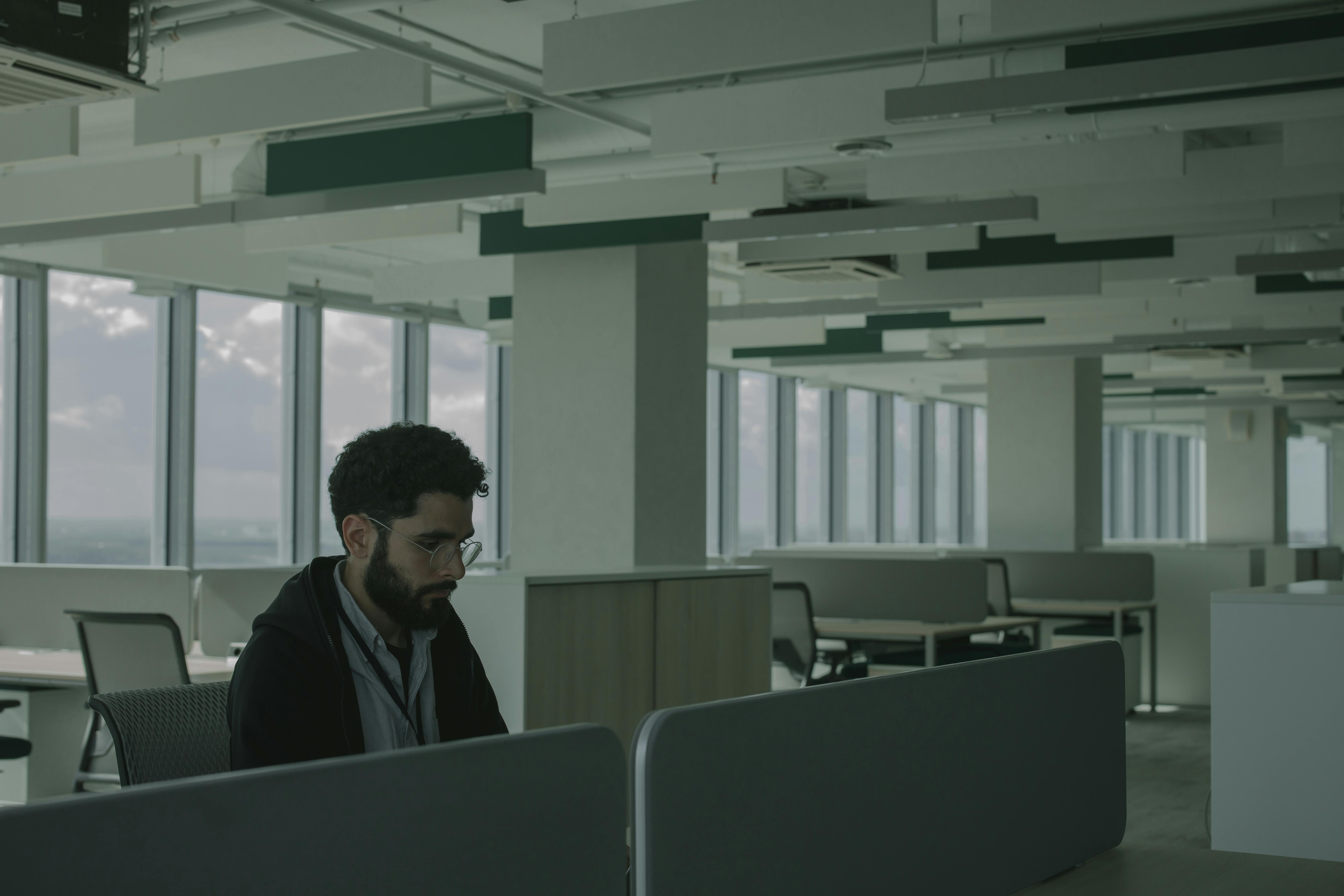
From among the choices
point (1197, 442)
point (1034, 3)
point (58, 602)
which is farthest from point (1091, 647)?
point (1197, 442)

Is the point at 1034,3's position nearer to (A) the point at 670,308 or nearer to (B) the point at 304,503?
(A) the point at 670,308

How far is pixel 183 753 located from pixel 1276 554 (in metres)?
9.09

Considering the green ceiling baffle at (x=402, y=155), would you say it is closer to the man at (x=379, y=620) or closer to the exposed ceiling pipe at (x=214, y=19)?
the exposed ceiling pipe at (x=214, y=19)

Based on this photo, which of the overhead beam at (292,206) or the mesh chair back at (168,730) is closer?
the mesh chair back at (168,730)

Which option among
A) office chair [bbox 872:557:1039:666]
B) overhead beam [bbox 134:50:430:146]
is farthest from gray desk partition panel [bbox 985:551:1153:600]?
overhead beam [bbox 134:50:430:146]

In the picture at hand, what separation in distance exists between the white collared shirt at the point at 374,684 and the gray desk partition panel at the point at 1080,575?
6959 mm

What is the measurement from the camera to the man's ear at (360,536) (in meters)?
1.88

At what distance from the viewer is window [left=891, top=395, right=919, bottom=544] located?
17094 millimetres

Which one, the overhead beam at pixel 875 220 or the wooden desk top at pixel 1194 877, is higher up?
the overhead beam at pixel 875 220

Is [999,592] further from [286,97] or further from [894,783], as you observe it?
[894,783]

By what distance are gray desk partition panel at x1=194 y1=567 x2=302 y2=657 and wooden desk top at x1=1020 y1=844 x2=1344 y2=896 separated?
3.86m

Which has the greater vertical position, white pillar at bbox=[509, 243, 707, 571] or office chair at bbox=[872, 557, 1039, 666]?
white pillar at bbox=[509, 243, 707, 571]

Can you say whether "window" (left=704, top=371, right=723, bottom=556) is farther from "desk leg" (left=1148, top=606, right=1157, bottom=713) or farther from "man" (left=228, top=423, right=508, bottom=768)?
"man" (left=228, top=423, right=508, bottom=768)

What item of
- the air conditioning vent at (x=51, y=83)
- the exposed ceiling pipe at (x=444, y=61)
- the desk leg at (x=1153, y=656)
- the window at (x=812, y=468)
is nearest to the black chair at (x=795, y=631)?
the exposed ceiling pipe at (x=444, y=61)
